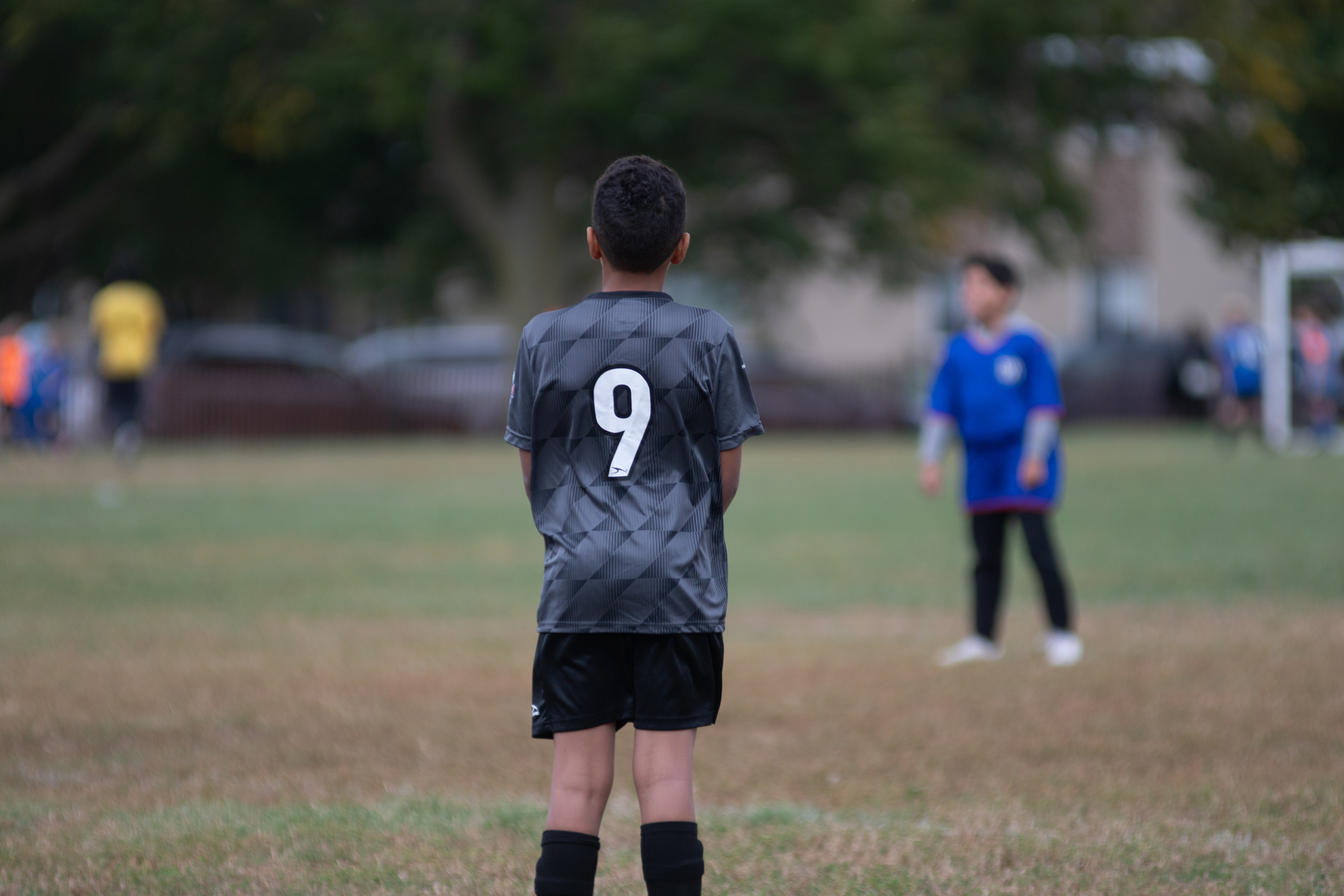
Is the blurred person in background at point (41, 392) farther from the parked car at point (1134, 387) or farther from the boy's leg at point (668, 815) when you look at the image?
the boy's leg at point (668, 815)

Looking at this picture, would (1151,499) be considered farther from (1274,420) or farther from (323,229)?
(323,229)

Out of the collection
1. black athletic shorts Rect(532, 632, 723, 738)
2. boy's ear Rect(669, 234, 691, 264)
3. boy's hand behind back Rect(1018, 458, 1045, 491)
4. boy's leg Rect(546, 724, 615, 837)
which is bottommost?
boy's leg Rect(546, 724, 615, 837)

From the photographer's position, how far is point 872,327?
41.7m

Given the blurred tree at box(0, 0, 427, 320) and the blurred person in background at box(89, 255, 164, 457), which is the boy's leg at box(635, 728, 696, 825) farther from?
the blurred tree at box(0, 0, 427, 320)

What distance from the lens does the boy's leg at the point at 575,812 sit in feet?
9.89

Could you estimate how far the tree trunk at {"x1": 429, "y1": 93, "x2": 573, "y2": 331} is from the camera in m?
25.3

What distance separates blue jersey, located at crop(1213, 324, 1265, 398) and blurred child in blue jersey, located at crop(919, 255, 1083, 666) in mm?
16095

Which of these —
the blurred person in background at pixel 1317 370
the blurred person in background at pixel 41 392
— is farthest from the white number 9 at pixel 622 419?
the blurred person in background at pixel 41 392

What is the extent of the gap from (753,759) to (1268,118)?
73.0ft

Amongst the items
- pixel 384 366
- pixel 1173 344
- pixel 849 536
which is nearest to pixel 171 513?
pixel 849 536

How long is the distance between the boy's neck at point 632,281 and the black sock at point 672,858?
1082 mm

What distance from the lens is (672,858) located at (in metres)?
2.99

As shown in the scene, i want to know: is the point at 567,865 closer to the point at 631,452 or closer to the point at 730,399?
the point at 631,452

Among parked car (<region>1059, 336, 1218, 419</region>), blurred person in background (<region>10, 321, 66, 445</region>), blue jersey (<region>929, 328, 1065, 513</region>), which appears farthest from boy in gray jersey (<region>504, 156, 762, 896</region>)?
parked car (<region>1059, 336, 1218, 419</region>)
